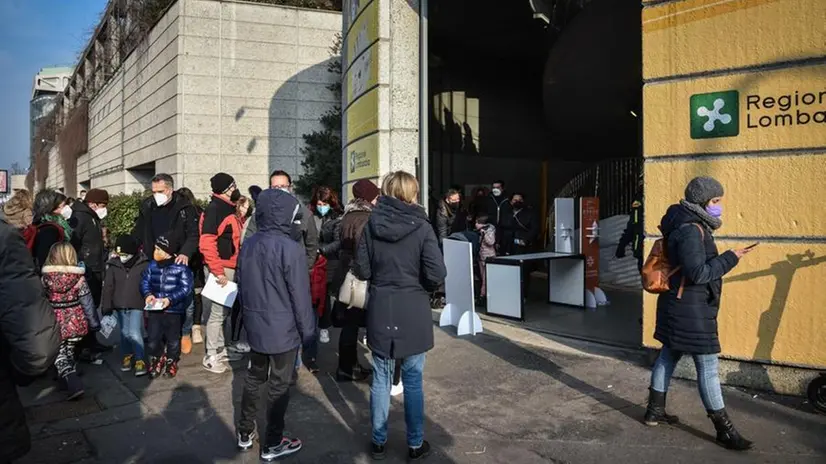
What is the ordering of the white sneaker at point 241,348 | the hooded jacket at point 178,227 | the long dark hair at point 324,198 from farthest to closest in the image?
the long dark hair at point 324,198 → the white sneaker at point 241,348 → the hooded jacket at point 178,227

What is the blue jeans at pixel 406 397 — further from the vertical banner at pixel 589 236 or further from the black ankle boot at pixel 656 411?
the vertical banner at pixel 589 236

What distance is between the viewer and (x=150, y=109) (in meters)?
18.0

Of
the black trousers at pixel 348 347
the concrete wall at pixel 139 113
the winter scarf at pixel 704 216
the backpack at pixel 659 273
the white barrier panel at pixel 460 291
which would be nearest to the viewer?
the winter scarf at pixel 704 216

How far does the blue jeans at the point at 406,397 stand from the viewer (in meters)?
3.74

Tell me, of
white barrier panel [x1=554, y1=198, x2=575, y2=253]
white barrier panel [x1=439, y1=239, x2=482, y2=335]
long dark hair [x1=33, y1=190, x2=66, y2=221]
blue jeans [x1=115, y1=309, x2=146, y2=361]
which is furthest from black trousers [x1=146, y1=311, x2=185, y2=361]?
white barrier panel [x1=554, y1=198, x2=575, y2=253]

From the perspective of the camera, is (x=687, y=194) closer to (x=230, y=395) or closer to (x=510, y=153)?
(x=230, y=395)

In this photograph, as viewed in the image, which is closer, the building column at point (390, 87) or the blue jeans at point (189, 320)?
the blue jeans at point (189, 320)

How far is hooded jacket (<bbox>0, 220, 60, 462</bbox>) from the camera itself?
2.43m

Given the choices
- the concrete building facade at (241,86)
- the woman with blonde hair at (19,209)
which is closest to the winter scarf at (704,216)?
the woman with blonde hair at (19,209)

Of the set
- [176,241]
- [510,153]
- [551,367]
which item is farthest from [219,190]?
[510,153]

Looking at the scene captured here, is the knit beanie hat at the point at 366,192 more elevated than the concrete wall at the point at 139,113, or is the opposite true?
the concrete wall at the point at 139,113

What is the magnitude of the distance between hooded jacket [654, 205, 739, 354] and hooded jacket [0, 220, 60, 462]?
133 inches

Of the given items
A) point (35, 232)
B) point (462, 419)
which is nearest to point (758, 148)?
point (462, 419)

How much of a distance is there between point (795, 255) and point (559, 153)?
42.6 ft
